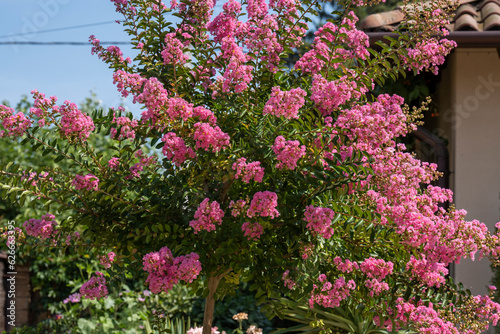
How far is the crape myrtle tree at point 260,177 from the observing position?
2973mm

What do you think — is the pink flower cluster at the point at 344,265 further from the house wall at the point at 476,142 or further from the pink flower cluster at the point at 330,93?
the house wall at the point at 476,142

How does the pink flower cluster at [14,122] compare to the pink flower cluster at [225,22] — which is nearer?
the pink flower cluster at [14,122]

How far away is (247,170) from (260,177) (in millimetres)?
79

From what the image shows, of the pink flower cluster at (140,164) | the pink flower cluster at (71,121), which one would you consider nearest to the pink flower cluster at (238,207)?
the pink flower cluster at (140,164)

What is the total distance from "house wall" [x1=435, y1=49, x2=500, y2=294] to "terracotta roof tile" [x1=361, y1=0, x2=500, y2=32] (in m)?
0.47

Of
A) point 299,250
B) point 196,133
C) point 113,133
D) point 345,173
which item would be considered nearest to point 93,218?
point 113,133

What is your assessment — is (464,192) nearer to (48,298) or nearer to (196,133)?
(196,133)

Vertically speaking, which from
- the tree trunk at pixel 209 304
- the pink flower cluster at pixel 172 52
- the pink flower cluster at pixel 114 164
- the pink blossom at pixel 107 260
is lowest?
the tree trunk at pixel 209 304

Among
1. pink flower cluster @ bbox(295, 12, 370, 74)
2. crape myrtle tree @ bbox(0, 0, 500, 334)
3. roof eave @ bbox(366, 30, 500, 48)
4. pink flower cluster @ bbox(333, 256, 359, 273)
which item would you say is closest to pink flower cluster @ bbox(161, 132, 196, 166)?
crape myrtle tree @ bbox(0, 0, 500, 334)

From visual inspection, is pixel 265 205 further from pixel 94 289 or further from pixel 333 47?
pixel 94 289

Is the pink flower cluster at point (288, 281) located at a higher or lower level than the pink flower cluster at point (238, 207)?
lower

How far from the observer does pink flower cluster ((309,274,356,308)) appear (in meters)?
3.18

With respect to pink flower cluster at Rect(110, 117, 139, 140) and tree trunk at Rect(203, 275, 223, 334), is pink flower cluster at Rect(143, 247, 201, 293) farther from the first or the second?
pink flower cluster at Rect(110, 117, 139, 140)

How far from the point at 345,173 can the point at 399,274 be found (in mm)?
925
